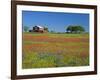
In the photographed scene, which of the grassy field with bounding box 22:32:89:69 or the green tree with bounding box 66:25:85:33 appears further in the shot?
the green tree with bounding box 66:25:85:33

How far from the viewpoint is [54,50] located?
6.72 feet

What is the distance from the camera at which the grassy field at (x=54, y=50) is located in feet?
6.48

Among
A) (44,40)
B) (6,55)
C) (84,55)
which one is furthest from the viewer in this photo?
(84,55)

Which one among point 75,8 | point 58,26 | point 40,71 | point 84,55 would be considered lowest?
point 40,71

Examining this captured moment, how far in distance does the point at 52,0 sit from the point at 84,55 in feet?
2.14

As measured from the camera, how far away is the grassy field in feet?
6.48

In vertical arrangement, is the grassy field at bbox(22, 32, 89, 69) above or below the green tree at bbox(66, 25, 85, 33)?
below

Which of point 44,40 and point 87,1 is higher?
point 87,1

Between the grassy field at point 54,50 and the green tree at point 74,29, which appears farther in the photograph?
the green tree at point 74,29

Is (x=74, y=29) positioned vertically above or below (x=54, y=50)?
above

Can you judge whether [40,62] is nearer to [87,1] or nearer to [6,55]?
[6,55]

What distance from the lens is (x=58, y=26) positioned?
2.06 metres

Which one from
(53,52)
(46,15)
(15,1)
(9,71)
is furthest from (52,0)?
(9,71)

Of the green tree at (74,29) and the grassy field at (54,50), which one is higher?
the green tree at (74,29)
